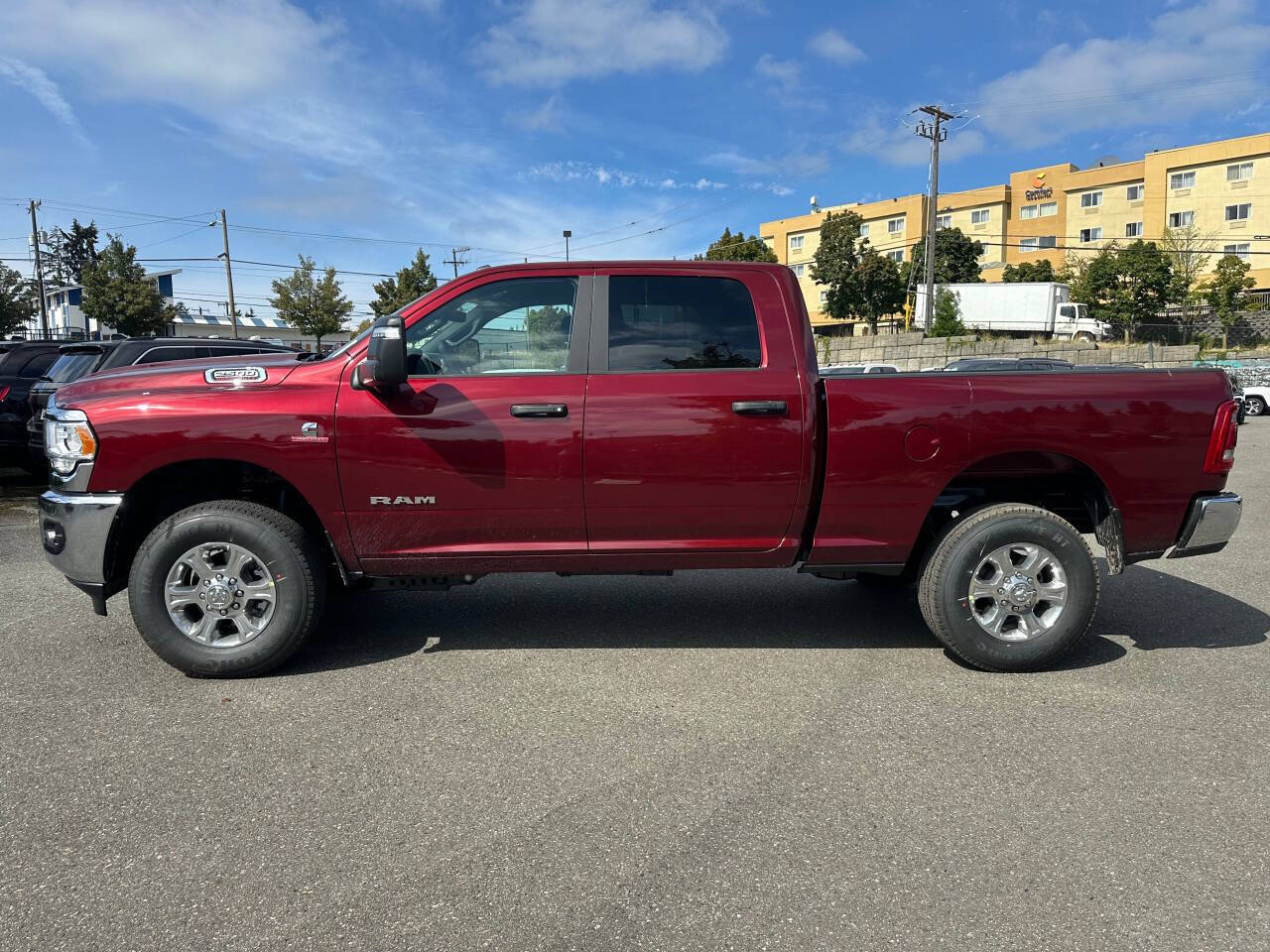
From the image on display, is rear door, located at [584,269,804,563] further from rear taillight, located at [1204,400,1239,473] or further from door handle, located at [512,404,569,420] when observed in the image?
rear taillight, located at [1204,400,1239,473]

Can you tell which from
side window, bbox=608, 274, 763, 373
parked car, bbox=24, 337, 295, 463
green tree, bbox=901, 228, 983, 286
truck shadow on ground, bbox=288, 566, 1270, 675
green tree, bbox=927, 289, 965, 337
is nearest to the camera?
side window, bbox=608, 274, 763, 373

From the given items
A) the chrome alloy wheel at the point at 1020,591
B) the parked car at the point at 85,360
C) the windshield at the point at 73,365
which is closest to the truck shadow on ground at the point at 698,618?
the chrome alloy wheel at the point at 1020,591

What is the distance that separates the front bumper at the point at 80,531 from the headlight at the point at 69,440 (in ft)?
0.50

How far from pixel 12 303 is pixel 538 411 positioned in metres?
57.4

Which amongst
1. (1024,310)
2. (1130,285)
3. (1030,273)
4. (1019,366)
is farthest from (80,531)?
(1030,273)

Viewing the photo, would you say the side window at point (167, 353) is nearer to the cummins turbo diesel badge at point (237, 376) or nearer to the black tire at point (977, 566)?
the cummins turbo diesel badge at point (237, 376)

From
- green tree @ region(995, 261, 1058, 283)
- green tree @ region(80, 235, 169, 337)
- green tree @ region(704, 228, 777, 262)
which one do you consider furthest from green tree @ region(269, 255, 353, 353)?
green tree @ region(995, 261, 1058, 283)

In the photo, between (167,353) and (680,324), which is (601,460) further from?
(167,353)

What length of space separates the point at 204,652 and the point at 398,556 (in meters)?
1.01

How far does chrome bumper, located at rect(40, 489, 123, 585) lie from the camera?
4.04 metres

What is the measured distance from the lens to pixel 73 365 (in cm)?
1002

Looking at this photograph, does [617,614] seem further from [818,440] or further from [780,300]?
[780,300]

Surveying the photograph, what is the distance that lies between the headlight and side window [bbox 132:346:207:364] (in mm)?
6006

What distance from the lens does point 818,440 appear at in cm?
419
